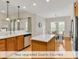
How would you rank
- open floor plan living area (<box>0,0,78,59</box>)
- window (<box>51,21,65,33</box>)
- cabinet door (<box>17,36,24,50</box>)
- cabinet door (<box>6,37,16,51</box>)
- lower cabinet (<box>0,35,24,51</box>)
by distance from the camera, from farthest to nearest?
window (<box>51,21,65,33</box>)
cabinet door (<box>17,36,24,50</box>)
cabinet door (<box>6,37,16,51</box>)
lower cabinet (<box>0,35,24,51</box>)
open floor plan living area (<box>0,0,78,59</box>)

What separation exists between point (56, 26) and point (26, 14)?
5214 millimetres

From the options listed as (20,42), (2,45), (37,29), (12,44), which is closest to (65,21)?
(37,29)

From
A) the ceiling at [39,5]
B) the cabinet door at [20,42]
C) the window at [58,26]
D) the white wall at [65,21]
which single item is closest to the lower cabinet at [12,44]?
the cabinet door at [20,42]

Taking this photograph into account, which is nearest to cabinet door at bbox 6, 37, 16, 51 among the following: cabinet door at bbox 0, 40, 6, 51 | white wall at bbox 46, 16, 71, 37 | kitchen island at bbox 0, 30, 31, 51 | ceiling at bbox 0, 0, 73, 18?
kitchen island at bbox 0, 30, 31, 51

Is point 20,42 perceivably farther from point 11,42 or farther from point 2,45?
point 2,45

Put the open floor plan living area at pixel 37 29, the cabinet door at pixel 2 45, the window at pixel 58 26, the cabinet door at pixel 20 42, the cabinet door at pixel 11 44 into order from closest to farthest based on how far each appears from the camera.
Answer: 1. the open floor plan living area at pixel 37 29
2. the cabinet door at pixel 2 45
3. the cabinet door at pixel 11 44
4. the cabinet door at pixel 20 42
5. the window at pixel 58 26

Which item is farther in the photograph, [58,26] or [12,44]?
[58,26]

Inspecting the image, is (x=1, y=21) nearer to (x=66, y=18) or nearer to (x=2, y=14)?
(x=2, y=14)

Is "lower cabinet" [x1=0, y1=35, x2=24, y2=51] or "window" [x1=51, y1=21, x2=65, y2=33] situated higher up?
"window" [x1=51, y1=21, x2=65, y2=33]

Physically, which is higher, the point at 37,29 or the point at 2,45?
the point at 37,29

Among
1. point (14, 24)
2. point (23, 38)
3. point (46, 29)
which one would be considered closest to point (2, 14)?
point (14, 24)

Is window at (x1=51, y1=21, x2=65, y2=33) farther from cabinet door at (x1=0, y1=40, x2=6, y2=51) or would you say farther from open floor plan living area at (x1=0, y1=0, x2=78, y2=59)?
cabinet door at (x1=0, y1=40, x2=6, y2=51)

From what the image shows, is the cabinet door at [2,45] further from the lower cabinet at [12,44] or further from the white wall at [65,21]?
the white wall at [65,21]

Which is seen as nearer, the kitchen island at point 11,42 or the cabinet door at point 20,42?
the kitchen island at point 11,42
